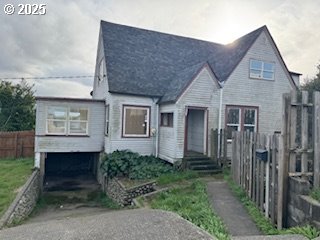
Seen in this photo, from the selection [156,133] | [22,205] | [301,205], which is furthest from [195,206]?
[156,133]

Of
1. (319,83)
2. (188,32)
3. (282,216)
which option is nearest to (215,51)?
(188,32)

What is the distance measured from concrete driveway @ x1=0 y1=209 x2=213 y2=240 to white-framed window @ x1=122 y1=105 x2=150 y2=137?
8.20 metres

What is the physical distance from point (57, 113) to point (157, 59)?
23.9 feet

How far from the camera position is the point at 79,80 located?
2281 cm

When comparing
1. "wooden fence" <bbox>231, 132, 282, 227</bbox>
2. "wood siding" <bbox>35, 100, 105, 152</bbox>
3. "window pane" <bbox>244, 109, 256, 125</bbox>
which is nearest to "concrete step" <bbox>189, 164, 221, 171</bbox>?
"wooden fence" <bbox>231, 132, 282, 227</bbox>

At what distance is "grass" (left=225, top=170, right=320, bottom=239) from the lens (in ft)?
14.2

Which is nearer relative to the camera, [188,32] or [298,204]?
[298,204]

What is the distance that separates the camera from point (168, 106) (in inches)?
504

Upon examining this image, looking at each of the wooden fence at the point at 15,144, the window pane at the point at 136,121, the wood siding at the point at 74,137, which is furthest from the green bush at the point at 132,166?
the wooden fence at the point at 15,144

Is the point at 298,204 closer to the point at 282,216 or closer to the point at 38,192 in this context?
the point at 282,216

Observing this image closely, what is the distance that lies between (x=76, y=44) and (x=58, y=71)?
6.35 metres

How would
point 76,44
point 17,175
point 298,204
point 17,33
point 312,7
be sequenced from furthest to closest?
point 76,44, point 17,33, point 17,175, point 312,7, point 298,204

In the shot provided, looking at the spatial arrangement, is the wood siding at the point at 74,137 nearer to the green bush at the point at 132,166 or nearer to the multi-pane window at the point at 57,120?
the multi-pane window at the point at 57,120

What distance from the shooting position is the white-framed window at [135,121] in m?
13.3
